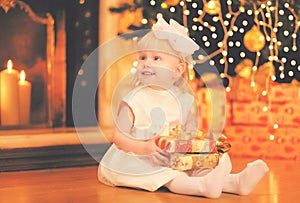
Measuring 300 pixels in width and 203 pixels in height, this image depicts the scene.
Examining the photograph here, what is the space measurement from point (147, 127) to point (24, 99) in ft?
2.97

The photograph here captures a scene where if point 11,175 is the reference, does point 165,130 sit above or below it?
above

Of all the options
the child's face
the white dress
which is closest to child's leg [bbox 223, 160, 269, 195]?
the white dress

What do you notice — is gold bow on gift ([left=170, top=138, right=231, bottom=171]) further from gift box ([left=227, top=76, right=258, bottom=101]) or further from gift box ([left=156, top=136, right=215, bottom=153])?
gift box ([left=227, top=76, right=258, bottom=101])

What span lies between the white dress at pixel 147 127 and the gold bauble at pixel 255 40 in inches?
36.3

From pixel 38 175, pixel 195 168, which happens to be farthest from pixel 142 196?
pixel 38 175

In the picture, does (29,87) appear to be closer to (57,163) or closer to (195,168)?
(57,163)

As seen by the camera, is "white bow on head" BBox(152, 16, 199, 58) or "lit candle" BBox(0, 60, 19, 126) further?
"lit candle" BBox(0, 60, 19, 126)

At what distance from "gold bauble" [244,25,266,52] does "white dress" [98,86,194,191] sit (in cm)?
92

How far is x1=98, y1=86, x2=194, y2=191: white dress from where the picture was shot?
1724 mm

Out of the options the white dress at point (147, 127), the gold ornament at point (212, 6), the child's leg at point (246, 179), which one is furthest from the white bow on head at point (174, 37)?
the gold ornament at point (212, 6)

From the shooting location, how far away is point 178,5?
2564 mm

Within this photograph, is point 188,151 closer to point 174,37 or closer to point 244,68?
point 174,37

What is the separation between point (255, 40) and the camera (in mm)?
2668

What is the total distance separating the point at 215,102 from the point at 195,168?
970 millimetres
